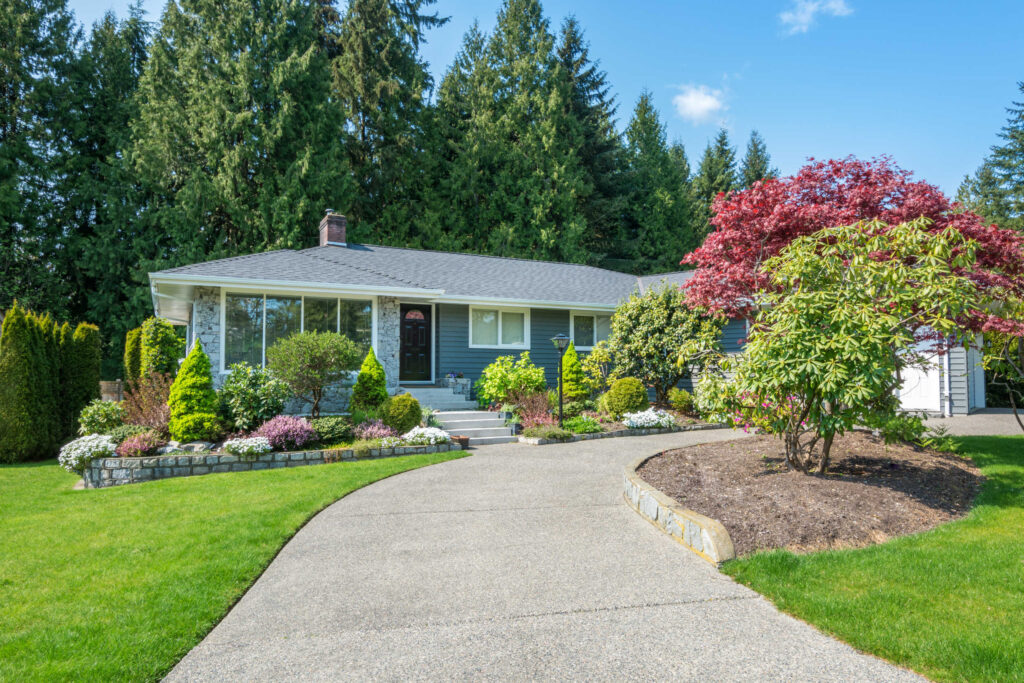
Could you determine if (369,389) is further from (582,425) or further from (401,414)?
(582,425)

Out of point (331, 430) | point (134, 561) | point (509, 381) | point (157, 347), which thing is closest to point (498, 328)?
point (509, 381)

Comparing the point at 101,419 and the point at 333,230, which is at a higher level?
the point at 333,230

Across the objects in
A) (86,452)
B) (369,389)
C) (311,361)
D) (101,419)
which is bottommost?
(86,452)

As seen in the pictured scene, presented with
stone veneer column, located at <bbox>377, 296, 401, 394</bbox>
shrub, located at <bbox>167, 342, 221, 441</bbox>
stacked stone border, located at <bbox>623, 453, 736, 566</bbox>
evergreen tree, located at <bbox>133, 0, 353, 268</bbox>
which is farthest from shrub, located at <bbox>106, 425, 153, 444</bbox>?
evergreen tree, located at <bbox>133, 0, 353, 268</bbox>

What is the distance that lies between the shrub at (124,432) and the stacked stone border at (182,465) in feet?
2.20

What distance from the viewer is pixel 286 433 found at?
9.19 meters

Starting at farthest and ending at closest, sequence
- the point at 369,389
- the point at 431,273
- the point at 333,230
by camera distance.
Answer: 1. the point at 333,230
2. the point at 431,273
3. the point at 369,389

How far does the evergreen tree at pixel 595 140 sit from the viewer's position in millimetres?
29391

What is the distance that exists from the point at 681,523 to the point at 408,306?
11.2 meters

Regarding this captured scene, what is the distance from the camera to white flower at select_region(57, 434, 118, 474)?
827cm

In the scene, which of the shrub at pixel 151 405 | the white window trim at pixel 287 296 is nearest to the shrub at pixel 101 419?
the shrub at pixel 151 405

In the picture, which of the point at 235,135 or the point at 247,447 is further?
the point at 235,135

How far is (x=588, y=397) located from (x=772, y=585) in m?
9.89

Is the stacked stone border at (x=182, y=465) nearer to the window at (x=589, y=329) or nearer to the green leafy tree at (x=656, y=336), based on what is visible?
the green leafy tree at (x=656, y=336)
